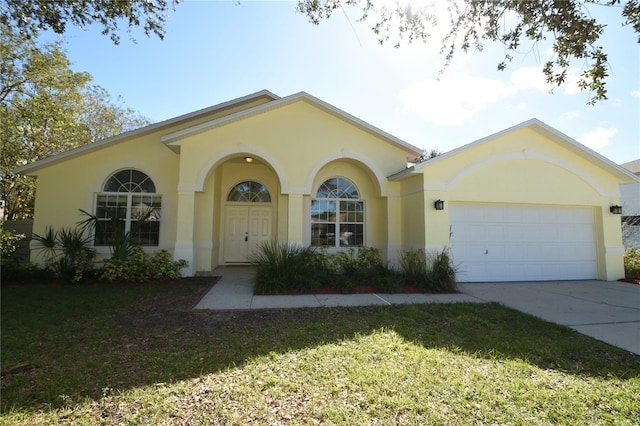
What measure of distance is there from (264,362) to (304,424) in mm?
1285

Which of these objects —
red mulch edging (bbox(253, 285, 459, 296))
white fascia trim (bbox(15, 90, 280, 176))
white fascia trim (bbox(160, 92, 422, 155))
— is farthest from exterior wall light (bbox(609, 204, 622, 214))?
white fascia trim (bbox(15, 90, 280, 176))

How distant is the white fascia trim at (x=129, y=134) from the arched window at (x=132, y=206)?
1.10m

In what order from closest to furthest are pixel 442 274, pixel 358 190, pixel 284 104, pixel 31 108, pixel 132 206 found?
1. pixel 442 274
2. pixel 284 104
3. pixel 132 206
4. pixel 358 190
5. pixel 31 108

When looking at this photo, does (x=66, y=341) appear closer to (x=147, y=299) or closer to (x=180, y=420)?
(x=147, y=299)

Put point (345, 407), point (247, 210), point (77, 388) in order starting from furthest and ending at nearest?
point (247, 210) < point (77, 388) < point (345, 407)

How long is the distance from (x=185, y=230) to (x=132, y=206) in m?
2.92

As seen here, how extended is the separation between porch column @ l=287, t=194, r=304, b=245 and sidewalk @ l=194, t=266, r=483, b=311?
204 centimetres

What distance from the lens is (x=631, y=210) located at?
1988 cm

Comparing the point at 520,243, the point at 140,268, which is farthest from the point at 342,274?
the point at 520,243

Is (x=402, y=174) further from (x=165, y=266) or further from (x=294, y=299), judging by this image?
(x=165, y=266)

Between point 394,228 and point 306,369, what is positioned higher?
point 394,228

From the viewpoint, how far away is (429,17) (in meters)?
6.45

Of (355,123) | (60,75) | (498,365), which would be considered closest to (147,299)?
(498,365)

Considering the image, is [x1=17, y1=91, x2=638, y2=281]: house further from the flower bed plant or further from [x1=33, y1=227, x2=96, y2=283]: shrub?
the flower bed plant
